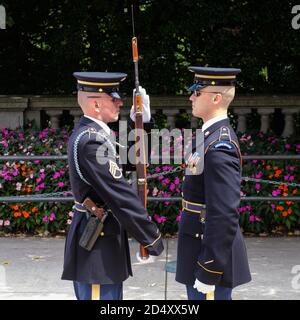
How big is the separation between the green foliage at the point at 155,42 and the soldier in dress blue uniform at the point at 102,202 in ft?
19.2

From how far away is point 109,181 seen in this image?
4109 mm

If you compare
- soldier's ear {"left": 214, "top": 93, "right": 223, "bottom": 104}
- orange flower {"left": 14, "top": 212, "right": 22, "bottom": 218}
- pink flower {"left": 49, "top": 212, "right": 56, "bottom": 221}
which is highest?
soldier's ear {"left": 214, "top": 93, "right": 223, "bottom": 104}

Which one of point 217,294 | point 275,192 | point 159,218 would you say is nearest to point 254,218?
point 275,192

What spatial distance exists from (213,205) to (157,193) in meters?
4.32

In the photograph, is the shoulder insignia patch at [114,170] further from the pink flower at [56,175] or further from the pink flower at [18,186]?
the pink flower at [18,186]

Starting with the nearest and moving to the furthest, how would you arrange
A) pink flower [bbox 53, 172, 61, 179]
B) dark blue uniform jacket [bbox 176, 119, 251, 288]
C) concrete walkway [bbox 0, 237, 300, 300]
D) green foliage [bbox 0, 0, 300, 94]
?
dark blue uniform jacket [bbox 176, 119, 251, 288] < concrete walkway [bbox 0, 237, 300, 300] < pink flower [bbox 53, 172, 61, 179] < green foliage [bbox 0, 0, 300, 94]

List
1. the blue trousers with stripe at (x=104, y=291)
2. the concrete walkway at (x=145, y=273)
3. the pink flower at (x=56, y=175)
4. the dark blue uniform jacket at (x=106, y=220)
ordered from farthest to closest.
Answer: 1. the pink flower at (x=56, y=175)
2. the concrete walkway at (x=145, y=273)
3. the blue trousers with stripe at (x=104, y=291)
4. the dark blue uniform jacket at (x=106, y=220)

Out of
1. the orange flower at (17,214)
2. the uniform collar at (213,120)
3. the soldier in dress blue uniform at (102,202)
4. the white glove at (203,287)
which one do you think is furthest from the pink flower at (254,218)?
the white glove at (203,287)

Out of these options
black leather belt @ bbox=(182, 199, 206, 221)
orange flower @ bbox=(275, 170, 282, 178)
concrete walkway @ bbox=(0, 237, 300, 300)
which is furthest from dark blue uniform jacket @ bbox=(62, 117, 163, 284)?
orange flower @ bbox=(275, 170, 282, 178)

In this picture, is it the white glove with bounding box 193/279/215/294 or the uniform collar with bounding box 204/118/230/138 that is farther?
the uniform collar with bounding box 204/118/230/138

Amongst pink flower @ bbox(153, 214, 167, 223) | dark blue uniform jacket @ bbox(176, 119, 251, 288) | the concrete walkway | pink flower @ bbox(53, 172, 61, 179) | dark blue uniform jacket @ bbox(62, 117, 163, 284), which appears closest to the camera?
dark blue uniform jacket @ bbox(176, 119, 251, 288)

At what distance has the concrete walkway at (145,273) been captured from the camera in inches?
241

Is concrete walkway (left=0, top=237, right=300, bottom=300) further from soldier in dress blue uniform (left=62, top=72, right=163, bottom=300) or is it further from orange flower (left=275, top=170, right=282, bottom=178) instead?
soldier in dress blue uniform (left=62, top=72, right=163, bottom=300)

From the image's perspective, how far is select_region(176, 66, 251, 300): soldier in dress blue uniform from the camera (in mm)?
3898
